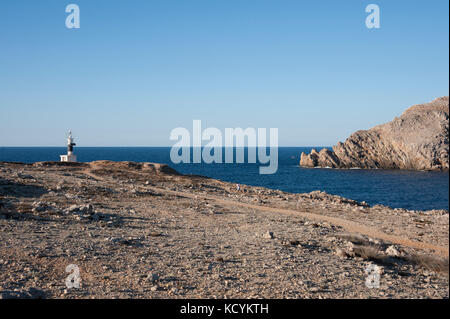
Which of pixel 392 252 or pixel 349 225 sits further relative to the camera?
pixel 349 225

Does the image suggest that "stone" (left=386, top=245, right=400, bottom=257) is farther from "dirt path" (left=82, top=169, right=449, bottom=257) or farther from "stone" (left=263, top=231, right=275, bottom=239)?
"stone" (left=263, top=231, right=275, bottom=239)

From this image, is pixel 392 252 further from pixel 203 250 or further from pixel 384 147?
pixel 384 147

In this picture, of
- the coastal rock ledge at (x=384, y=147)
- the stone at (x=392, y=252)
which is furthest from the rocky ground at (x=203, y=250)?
the coastal rock ledge at (x=384, y=147)

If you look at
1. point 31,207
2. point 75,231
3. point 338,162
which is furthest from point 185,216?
point 338,162

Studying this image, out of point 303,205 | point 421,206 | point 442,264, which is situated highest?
point 442,264

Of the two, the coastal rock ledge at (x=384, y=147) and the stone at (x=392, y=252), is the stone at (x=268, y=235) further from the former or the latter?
the coastal rock ledge at (x=384, y=147)

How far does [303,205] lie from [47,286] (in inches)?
812

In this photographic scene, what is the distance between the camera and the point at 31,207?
18375 millimetres

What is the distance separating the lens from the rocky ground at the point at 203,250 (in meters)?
9.32

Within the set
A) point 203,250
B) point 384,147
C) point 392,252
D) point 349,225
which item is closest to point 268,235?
point 203,250

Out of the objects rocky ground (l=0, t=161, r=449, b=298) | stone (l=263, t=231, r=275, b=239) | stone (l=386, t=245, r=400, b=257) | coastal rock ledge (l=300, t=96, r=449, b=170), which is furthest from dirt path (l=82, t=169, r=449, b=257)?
coastal rock ledge (l=300, t=96, r=449, b=170)

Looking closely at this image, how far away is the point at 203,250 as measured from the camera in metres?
13.1
